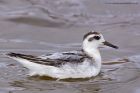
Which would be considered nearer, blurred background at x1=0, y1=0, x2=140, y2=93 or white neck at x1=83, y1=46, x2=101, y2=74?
blurred background at x1=0, y1=0, x2=140, y2=93

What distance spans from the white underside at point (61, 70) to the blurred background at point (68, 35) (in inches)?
4.7

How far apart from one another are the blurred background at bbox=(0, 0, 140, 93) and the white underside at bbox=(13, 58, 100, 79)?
4.7 inches

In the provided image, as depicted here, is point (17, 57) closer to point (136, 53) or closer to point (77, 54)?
point (77, 54)

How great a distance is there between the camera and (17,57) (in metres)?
11.7

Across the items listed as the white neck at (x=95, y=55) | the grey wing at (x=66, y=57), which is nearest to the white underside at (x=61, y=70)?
the grey wing at (x=66, y=57)

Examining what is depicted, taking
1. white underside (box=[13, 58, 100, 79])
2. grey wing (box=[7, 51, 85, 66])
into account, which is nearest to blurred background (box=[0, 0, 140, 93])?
white underside (box=[13, 58, 100, 79])

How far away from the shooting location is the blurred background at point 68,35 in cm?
1183

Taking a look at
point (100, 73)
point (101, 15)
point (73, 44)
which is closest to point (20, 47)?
point (73, 44)

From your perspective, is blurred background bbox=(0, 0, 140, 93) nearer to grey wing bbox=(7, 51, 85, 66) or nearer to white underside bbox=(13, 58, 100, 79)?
white underside bbox=(13, 58, 100, 79)

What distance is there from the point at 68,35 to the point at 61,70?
3455 millimetres

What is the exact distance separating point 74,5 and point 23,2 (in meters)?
1.40

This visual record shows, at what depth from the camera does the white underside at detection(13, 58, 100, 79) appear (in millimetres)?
11828

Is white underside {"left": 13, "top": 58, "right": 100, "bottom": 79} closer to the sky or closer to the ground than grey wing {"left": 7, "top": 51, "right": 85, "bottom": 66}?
closer to the ground

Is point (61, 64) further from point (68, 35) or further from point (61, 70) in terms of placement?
point (68, 35)
